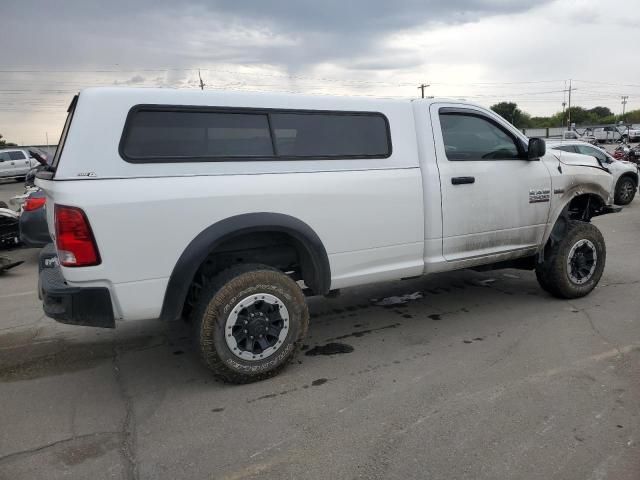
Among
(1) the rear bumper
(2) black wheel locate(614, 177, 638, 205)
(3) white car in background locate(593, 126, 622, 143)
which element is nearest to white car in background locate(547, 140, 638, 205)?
(2) black wheel locate(614, 177, 638, 205)

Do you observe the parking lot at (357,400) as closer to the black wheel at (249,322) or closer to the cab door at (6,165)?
the black wheel at (249,322)

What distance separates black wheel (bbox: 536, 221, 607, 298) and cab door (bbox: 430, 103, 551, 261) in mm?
Answer: 332

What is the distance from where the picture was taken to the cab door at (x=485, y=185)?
14.6ft

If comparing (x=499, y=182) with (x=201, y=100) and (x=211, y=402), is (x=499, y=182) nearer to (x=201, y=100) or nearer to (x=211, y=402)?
(x=201, y=100)

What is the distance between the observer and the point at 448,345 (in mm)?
4328

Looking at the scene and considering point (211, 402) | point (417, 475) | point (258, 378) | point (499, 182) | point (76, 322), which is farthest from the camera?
point (499, 182)

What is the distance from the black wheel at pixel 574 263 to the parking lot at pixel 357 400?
17 centimetres

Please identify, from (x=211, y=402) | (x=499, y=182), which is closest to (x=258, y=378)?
(x=211, y=402)

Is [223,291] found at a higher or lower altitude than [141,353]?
higher

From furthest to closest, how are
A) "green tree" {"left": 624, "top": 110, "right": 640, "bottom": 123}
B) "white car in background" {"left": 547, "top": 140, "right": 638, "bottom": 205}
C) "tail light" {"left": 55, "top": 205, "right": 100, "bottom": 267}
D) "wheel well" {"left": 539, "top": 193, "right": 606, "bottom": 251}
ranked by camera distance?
1. "green tree" {"left": 624, "top": 110, "right": 640, "bottom": 123}
2. "white car in background" {"left": 547, "top": 140, "right": 638, "bottom": 205}
3. "wheel well" {"left": 539, "top": 193, "right": 606, "bottom": 251}
4. "tail light" {"left": 55, "top": 205, "right": 100, "bottom": 267}

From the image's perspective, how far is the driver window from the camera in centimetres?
452

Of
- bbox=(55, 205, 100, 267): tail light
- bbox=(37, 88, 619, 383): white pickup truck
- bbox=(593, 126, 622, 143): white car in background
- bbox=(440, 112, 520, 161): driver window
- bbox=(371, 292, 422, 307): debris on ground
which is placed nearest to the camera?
bbox=(55, 205, 100, 267): tail light

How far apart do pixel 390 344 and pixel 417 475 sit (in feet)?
5.85

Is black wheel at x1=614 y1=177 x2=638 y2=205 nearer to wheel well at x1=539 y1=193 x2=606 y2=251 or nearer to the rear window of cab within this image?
wheel well at x1=539 y1=193 x2=606 y2=251
